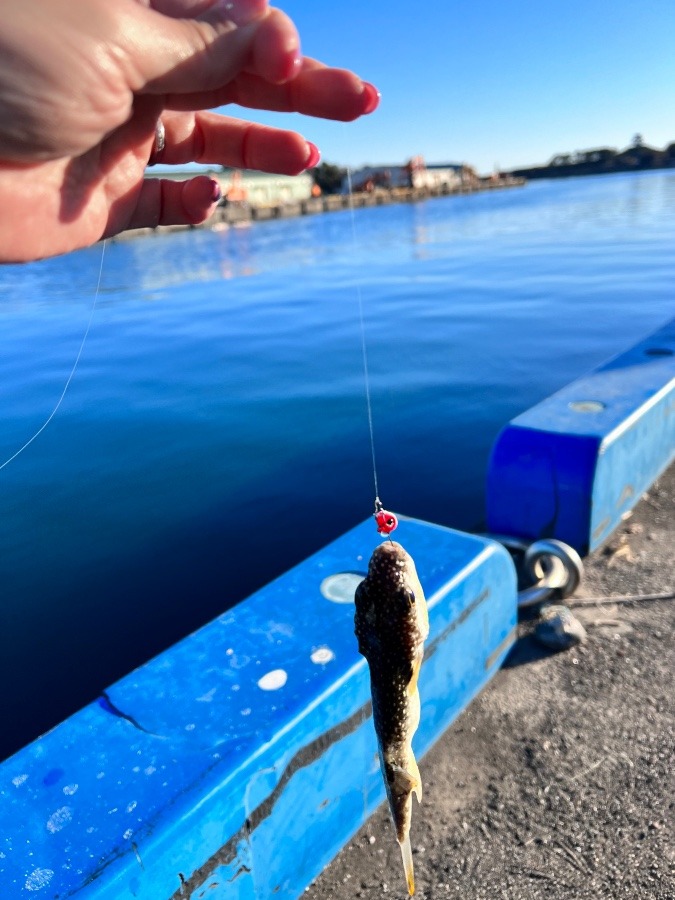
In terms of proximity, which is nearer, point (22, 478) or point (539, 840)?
point (539, 840)

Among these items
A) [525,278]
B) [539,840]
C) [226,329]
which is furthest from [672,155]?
[539,840]

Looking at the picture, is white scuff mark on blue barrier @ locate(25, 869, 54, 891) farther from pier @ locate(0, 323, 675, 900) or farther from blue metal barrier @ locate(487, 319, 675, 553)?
blue metal barrier @ locate(487, 319, 675, 553)

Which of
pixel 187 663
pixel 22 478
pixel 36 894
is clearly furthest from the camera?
pixel 22 478

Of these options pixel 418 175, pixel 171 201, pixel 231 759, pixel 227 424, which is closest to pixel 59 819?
pixel 231 759

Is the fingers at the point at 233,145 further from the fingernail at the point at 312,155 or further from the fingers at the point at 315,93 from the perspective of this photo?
the fingers at the point at 315,93

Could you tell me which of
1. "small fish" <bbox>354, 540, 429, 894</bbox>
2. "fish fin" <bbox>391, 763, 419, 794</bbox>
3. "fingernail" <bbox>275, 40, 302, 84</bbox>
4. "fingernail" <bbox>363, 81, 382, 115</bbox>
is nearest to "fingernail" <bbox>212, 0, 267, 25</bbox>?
"fingernail" <bbox>275, 40, 302, 84</bbox>

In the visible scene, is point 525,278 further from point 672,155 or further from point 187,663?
point 672,155

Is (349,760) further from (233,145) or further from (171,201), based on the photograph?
(233,145)
